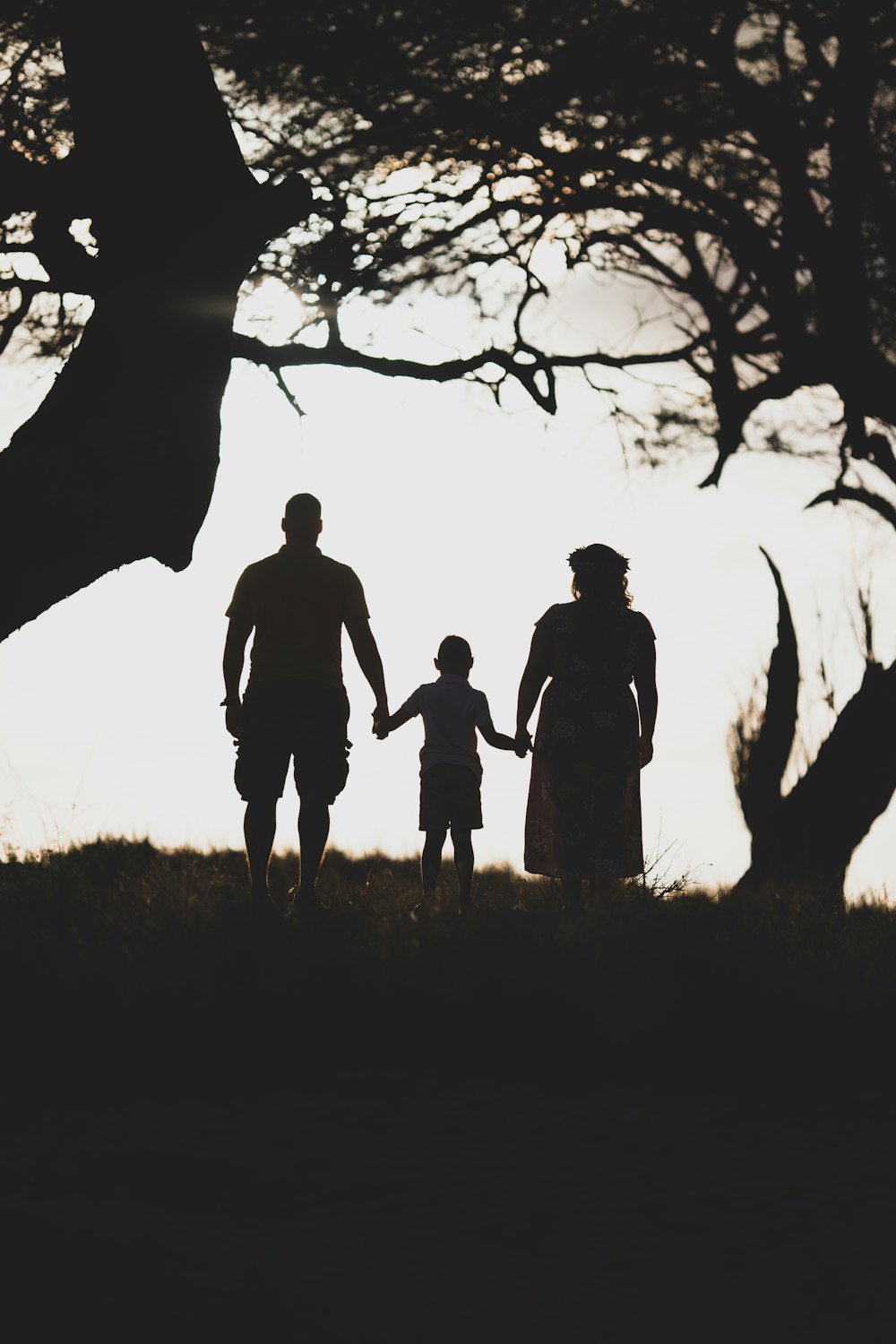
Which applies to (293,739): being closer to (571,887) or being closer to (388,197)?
(571,887)

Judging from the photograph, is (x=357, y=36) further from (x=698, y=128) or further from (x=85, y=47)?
(x=698, y=128)

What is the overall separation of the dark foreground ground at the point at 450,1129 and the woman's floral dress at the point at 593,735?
1372 millimetres

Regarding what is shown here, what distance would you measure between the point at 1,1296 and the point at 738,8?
9.60 metres

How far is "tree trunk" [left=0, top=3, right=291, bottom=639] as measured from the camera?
27.2 feet

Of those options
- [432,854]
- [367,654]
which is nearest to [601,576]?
[367,654]

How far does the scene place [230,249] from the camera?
28.1ft

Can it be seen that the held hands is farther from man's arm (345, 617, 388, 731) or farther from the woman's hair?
the woman's hair

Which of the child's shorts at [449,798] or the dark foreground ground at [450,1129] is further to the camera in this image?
the child's shorts at [449,798]

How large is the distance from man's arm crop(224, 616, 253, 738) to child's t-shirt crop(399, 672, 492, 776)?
1871mm

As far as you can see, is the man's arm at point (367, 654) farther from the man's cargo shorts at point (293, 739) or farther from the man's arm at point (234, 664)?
the man's arm at point (234, 664)

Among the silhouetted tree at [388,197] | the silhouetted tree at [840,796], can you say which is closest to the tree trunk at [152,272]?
the silhouetted tree at [388,197]

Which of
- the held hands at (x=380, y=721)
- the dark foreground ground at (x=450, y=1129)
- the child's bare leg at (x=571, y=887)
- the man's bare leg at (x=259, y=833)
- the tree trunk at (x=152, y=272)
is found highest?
the tree trunk at (x=152, y=272)

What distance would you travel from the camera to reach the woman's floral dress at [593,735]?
8555mm

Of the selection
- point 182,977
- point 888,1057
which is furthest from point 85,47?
point 888,1057
